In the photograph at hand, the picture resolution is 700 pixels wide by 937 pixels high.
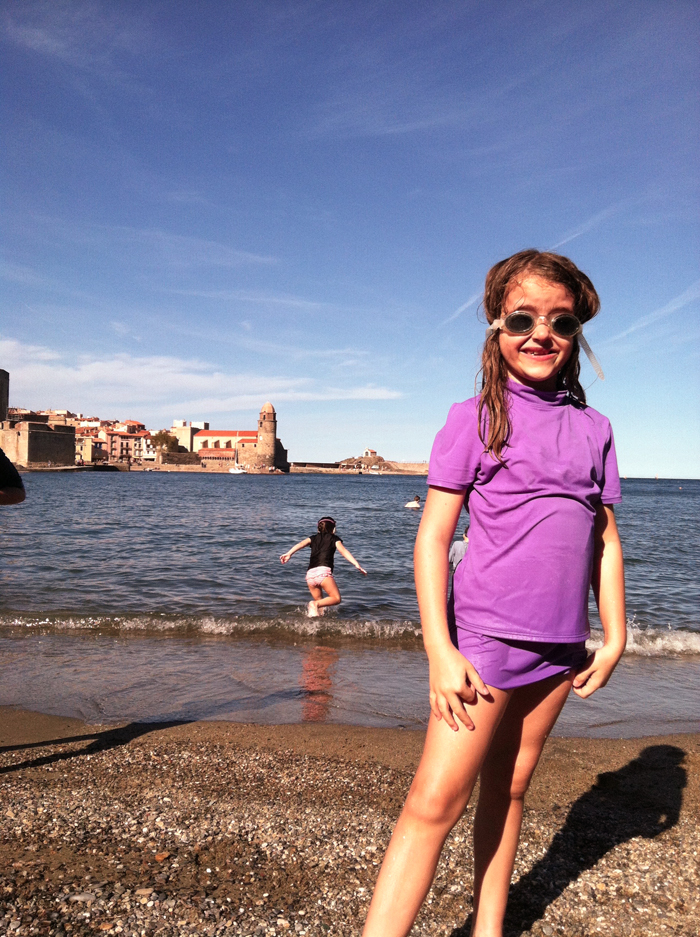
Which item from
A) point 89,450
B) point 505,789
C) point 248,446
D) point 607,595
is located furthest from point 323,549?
point 248,446

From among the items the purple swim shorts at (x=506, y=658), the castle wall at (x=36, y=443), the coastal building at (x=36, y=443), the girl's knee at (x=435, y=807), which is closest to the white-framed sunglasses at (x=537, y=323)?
the purple swim shorts at (x=506, y=658)

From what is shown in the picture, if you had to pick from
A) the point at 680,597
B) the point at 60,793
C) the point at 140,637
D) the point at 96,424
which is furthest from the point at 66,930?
the point at 96,424

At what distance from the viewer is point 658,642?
302 inches

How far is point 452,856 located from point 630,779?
62.7 inches

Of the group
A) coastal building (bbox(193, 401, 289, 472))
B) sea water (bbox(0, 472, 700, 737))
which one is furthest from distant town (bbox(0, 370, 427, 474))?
sea water (bbox(0, 472, 700, 737))

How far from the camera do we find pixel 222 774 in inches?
135

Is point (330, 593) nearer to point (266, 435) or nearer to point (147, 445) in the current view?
point (266, 435)

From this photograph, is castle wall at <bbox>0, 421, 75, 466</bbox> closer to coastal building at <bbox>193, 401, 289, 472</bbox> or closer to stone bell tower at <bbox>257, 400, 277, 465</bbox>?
coastal building at <bbox>193, 401, 289, 472</bbox>

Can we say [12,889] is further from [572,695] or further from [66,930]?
[572,695]

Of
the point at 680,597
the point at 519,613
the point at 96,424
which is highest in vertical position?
the point at 96,424

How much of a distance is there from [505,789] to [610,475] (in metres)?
0.92

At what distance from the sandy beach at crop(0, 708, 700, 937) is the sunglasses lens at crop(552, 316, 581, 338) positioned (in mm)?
1905

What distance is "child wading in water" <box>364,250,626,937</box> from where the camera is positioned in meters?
1.54

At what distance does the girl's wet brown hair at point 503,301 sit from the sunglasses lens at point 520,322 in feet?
0.26
